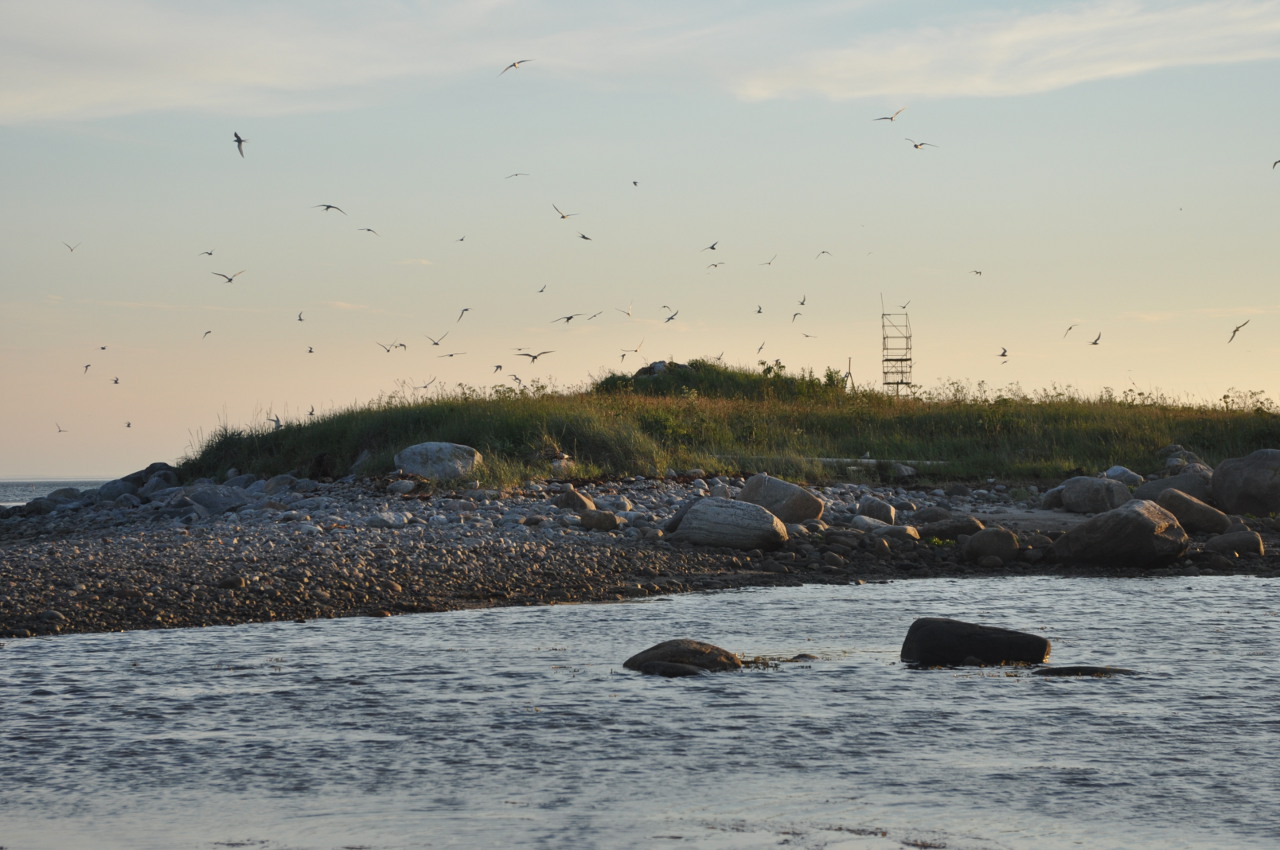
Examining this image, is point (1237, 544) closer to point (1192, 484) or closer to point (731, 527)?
point (1192, 484)

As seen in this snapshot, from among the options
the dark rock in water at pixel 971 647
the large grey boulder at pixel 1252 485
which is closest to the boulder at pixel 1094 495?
the large grey boulder at pixel 1252 485

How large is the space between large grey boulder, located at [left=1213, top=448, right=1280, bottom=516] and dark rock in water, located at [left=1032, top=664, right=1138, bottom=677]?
512 inches

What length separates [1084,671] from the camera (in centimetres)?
873

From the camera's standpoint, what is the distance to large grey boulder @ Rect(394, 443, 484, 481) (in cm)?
2044

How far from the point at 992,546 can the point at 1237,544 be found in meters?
3.33

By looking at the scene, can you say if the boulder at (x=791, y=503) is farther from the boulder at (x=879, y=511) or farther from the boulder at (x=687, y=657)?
the boulder at (x=687, y=657)

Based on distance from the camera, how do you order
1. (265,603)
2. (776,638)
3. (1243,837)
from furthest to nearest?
(265,603), (776,638), (1243,837)

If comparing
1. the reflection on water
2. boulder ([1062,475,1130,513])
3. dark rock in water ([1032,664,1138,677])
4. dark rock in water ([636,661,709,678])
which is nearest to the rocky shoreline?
boulder ([1062,475,1130,513])

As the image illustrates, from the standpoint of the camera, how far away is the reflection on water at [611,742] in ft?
18.0

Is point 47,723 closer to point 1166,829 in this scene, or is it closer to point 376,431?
point 1166,829

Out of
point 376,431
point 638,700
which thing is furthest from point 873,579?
point 376,431

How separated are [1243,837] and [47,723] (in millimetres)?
6759

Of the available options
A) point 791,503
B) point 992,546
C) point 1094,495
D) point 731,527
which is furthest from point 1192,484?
point 731,527

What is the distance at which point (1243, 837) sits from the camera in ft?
17.4
